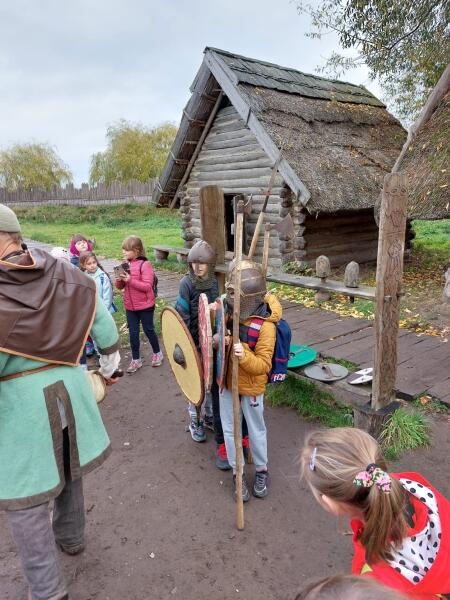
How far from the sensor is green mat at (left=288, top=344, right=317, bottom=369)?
3.88 metres

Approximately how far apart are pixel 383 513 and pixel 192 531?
1651mm

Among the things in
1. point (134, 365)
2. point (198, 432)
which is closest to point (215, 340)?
point (198, 432)

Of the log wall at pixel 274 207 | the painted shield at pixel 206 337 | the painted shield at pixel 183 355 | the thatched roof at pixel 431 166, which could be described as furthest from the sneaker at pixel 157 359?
the log wall at pixel 274 207

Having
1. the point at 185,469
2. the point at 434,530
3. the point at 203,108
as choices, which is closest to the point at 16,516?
the point at 185,469

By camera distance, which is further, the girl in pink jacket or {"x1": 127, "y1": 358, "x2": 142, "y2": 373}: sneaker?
{"x1": 127, "y1": 358, "x2": 142, "y2": 373}: sneaker

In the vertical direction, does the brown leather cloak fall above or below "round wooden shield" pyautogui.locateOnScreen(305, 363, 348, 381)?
above

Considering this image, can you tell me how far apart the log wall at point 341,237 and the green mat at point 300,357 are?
17.9ft

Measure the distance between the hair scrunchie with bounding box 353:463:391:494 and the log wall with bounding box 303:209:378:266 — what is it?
322 inches

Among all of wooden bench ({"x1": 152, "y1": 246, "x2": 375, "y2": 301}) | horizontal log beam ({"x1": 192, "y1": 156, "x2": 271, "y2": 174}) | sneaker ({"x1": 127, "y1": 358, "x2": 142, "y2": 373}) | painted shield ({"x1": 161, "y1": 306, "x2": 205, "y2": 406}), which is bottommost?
sneaker ({"x1": 127, "y1": 358, "x2": 142, "y2": 373})

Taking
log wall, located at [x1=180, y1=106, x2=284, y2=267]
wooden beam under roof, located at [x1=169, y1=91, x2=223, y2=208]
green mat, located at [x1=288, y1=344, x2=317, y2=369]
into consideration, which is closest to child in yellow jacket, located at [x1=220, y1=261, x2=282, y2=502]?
green mat, located at [x1=288, y1=344, x2=317, y2=369]

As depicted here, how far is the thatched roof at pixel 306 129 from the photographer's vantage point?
26.9 feet

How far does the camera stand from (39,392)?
1954mm

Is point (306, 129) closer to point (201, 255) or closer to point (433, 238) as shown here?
point (201, 255)

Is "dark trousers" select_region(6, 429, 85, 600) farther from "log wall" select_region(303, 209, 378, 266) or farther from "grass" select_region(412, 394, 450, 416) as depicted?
"log wall" select_region(303, 209, 378, 266)
